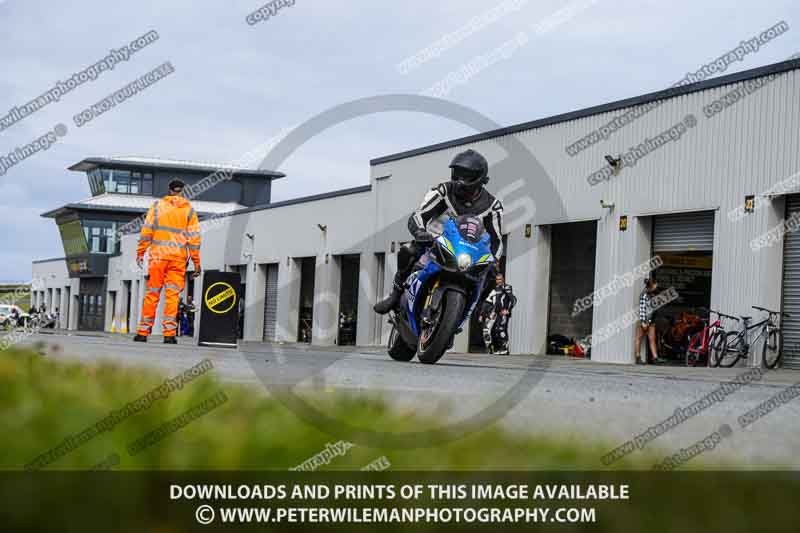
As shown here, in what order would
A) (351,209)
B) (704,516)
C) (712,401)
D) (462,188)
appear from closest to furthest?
(704,516) → (712,401) → (462,188) → (351,209)

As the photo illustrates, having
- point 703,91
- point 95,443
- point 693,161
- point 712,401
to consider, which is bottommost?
point 712,401

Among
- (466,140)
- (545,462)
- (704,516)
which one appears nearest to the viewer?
(704,516)

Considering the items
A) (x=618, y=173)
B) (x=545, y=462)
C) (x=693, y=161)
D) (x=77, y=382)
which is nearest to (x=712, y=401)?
(x=77, y=382)

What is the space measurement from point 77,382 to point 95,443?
1888mm

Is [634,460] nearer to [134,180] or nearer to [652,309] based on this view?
[652,309]

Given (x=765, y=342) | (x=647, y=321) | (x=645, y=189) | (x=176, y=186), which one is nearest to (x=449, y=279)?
(x=176, y=186)

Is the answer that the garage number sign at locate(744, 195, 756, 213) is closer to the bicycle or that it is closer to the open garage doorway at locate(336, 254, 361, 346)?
the bicycle

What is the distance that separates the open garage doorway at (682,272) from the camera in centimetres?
2212

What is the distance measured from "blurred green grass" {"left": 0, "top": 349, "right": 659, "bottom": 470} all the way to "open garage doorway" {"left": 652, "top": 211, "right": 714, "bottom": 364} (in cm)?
1940

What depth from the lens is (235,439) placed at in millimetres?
2379

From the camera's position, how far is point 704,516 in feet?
6.81

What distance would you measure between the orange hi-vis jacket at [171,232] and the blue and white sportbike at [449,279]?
427cm

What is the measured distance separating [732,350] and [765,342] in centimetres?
69

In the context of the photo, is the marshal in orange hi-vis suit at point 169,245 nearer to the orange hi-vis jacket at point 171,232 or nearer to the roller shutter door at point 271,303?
the orange hi-vis jacket at point 171,232
